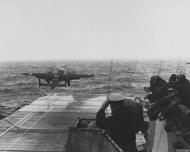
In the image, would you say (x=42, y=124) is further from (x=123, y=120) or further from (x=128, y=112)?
(x=128, y=112)

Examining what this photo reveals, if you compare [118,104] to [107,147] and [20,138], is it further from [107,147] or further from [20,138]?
[20,138]

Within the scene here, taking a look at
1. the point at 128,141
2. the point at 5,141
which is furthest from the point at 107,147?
the point at 5,141

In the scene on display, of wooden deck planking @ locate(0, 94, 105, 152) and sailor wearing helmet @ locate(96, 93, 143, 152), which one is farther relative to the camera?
wooden deck planking @ locate(0, 94, 105, 152)

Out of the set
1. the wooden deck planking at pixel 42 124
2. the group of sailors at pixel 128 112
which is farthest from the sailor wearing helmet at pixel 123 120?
the wooden deck planking at pixel 42 124

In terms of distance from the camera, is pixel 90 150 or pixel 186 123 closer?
pixel 186 123

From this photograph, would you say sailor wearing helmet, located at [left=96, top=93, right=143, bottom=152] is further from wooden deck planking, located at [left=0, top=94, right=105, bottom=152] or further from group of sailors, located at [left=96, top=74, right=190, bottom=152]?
wooden deck planking, located at [left=0, top=94, right=105, bottom=152]

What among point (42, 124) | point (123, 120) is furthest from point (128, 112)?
point (42, 124)

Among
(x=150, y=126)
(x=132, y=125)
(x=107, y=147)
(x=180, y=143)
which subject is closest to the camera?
(x=180, y=143)

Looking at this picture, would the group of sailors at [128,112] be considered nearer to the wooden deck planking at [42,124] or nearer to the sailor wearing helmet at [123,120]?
the sailor wearing helmet at [123,120]

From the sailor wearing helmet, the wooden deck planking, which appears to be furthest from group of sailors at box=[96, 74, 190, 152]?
the wooden deck planking
